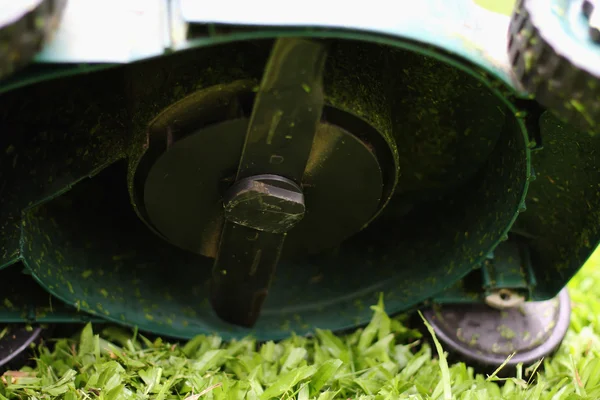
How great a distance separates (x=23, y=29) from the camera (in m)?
0.88

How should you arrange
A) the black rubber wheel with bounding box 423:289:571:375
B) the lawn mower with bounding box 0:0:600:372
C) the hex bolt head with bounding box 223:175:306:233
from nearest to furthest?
the lawn mower with bounding box 0:0:600:372, the hex bolt head with bounding box 223:175:306:233, the black rubber wheel with bounding box 423:289:571:375

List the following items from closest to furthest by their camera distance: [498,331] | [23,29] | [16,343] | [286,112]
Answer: [23,29], [286,112], [16,343], [498,331]

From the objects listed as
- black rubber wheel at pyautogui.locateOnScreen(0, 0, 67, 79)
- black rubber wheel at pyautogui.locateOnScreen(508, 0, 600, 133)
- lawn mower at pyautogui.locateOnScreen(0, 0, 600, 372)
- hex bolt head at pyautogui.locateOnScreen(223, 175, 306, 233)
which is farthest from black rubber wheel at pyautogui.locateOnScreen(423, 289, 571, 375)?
black rubber wheel at pyautogui.locateOnScreen(0, 0, 67, 79)

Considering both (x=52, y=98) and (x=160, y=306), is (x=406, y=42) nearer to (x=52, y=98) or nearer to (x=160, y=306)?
(x=52, y=98)

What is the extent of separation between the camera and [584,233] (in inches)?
54.5

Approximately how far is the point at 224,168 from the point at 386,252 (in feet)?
1.75

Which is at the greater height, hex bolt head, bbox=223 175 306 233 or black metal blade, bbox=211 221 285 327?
hex bolt head, bbox=223 175 306 233

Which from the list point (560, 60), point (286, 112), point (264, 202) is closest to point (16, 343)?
point (264, 202)

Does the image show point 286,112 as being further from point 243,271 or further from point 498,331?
point 498,331

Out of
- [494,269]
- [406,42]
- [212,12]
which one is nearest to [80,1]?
[212,12]

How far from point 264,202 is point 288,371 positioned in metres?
0.39

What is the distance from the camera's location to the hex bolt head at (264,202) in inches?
47.9

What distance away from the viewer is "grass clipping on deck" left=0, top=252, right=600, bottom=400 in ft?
4.43

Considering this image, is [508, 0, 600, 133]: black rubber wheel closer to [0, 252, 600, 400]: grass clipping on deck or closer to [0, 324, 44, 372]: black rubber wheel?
[0, 252, 600, 400]: grass clipping on deck
